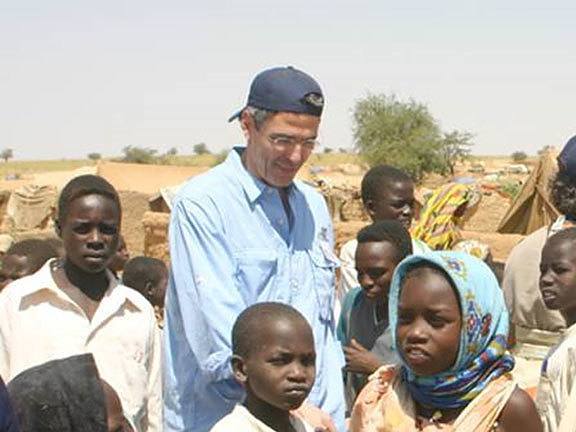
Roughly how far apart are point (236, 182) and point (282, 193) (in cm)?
21

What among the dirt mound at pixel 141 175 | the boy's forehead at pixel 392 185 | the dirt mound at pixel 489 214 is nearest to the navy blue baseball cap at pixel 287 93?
the boy's forehead at pixel 392 185

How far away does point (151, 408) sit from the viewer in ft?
13.7

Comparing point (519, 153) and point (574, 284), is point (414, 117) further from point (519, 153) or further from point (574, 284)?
point (574, 284)

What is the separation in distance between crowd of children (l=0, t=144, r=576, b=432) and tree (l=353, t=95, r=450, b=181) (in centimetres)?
3475

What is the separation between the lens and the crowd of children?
2954mm

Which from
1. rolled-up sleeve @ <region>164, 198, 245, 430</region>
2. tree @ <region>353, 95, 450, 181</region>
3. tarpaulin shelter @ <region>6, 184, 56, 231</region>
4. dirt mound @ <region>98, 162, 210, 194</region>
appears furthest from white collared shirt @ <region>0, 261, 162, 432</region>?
tree @ <region>353, 95, 450, 181</region>

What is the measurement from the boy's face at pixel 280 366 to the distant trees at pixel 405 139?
35.8 metres

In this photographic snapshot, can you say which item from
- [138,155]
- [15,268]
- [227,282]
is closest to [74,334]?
[227,282]

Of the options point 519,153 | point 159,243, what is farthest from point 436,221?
point 519,153

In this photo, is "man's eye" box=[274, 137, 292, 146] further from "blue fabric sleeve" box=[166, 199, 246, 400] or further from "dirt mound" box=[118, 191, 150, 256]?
"dirt mound" box=[118, 191, 150, 256]

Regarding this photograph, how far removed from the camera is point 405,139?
43219mm

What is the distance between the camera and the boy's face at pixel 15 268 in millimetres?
5746

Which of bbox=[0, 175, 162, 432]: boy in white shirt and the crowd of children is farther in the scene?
bbox=[0, 175, 162, 432]: boy in white shirt

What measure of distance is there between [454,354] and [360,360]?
1.35 m
